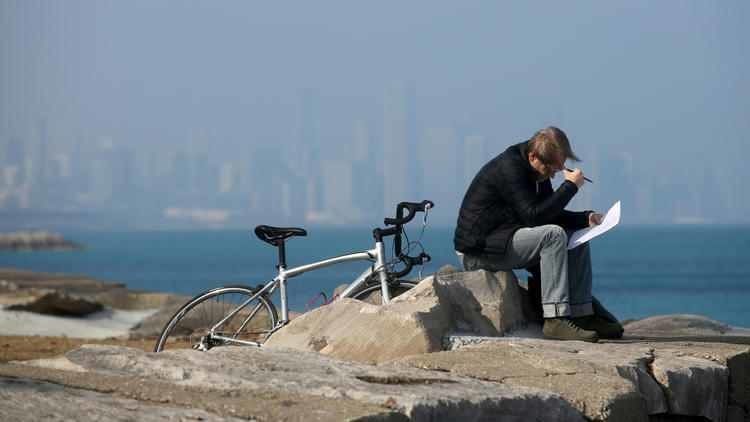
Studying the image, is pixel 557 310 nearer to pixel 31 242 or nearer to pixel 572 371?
pixel 572 371

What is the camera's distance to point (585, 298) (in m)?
7.45

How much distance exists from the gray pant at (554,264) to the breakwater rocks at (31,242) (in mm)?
123149

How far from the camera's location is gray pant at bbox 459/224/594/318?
23.7 ft

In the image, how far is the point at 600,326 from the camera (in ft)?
24.9

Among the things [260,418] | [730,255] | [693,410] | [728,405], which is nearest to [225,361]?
[260,418]

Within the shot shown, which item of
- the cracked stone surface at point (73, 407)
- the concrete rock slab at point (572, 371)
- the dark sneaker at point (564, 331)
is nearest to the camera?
the cracked stone surface at point (73, 407)

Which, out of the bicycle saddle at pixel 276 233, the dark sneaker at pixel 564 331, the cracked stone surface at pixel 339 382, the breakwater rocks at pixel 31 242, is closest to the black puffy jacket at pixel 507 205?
the dark sneaker at pixel 564 331

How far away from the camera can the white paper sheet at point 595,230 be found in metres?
7.28

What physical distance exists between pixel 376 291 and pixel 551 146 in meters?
1.37

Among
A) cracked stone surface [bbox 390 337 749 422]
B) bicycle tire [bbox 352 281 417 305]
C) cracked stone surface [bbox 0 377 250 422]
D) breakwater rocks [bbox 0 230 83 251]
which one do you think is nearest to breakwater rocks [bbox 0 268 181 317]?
bicycle tire [bbox 352 281 417 305]

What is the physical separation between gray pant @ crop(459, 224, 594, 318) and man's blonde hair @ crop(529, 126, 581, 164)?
391 mm

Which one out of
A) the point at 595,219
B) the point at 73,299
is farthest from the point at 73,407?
the point at 73,299

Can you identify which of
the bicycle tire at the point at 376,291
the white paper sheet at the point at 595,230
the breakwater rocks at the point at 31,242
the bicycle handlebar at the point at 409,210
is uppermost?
the bicycle handlebar at the point at 409,210

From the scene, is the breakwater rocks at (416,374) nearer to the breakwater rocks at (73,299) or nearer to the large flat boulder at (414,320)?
the large flat boulder at (414,320)
